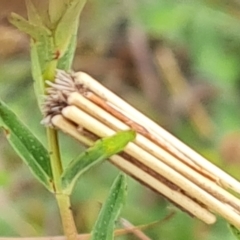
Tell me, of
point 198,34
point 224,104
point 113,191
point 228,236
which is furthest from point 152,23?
point 113,191

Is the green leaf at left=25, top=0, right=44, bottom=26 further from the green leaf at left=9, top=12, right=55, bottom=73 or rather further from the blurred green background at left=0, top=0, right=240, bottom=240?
the blurred green background at left=0, top=0, right=240, bottom=240

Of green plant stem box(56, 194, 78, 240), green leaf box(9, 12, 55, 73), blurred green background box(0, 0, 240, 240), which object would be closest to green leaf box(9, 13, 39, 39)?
green leaf box(9, 12, 55, 73)

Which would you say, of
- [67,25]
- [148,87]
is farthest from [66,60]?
[148,87]

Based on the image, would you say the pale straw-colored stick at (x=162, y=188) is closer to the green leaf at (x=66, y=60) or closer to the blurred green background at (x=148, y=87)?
the green leaf at (x=66, y=60)

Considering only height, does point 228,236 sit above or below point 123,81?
below

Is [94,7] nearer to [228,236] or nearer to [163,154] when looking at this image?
[228,236]

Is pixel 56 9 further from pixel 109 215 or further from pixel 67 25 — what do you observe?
pixel 109 215
